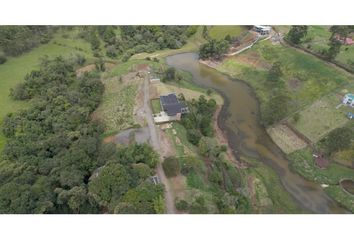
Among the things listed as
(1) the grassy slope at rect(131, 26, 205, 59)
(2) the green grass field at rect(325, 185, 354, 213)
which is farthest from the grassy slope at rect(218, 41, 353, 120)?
(2) the green grass field at rect(325, 185, 354, 213)

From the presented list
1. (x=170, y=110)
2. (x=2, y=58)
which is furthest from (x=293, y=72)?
(x=2, y=58)

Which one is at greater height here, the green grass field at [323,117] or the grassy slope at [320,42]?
the grassy slope at [320,42]

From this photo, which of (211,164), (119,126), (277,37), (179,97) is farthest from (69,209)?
(277,37)

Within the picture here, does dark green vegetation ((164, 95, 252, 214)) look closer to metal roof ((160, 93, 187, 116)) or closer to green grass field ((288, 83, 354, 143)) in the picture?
metal roof ((160, 93, 187, 116))

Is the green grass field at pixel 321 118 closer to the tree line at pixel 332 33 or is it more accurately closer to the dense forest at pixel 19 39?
the tree line at pixel 332 33

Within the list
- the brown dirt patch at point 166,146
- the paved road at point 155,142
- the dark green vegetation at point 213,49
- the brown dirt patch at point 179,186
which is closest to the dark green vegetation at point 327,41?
the dark green vegetation at point 213,49

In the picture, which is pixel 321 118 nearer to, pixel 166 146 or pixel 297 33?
pixel 297 33
